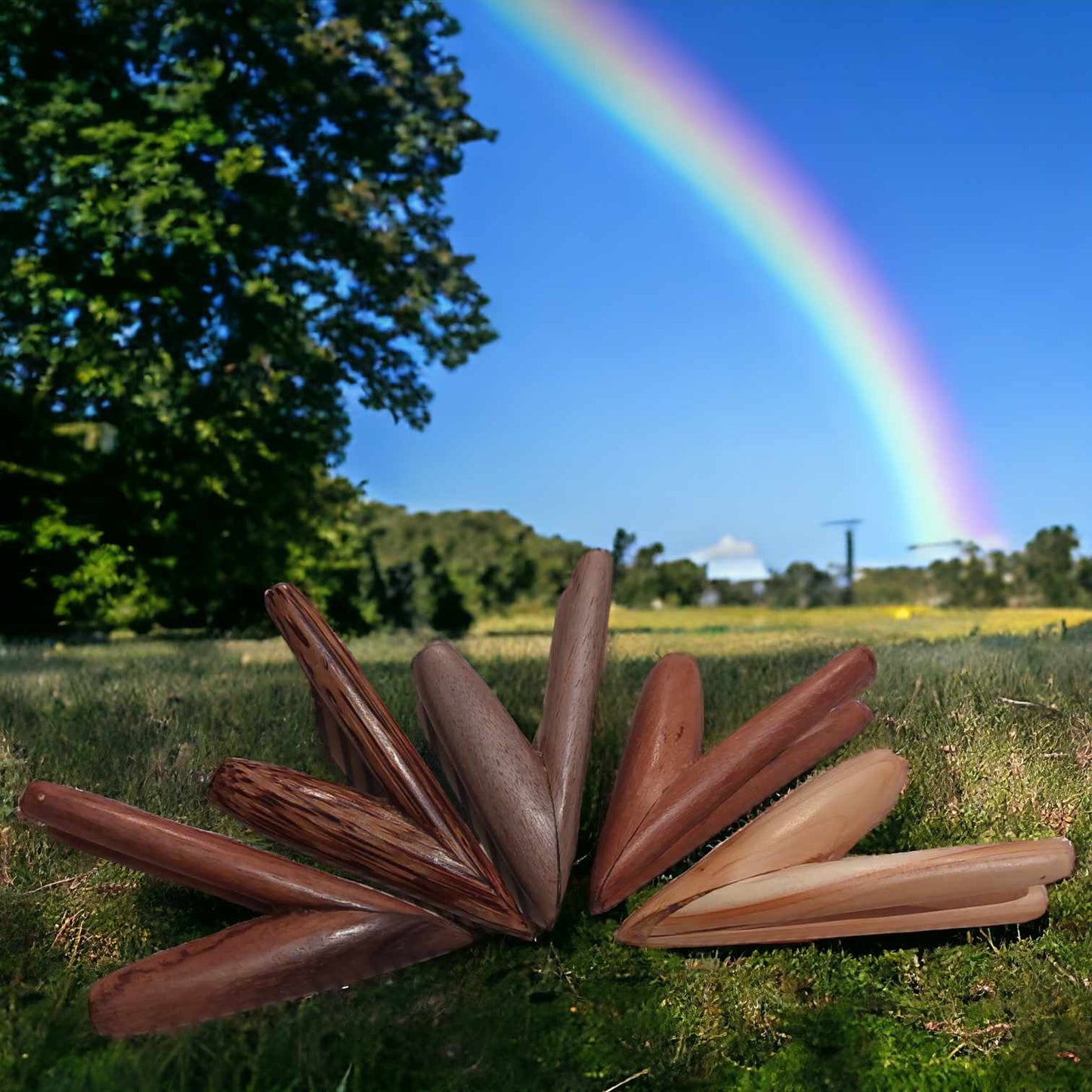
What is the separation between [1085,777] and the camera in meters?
4.91

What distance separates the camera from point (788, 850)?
12.1 ft

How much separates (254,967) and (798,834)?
1825 mm

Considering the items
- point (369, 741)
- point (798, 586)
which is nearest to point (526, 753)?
point (369, 741)

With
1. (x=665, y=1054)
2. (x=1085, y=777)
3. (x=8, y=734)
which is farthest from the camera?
A: (x=8, y=734)

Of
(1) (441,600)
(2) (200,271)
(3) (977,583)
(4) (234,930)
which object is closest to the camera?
(4) (234,930)

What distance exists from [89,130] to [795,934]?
704 inches

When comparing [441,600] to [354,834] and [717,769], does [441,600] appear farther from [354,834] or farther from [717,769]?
[354,834]

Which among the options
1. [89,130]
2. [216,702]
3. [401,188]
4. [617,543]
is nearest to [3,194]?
[89,130]

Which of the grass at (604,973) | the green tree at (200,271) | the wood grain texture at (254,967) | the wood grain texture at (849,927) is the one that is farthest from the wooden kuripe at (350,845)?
the green tree at (200,271)

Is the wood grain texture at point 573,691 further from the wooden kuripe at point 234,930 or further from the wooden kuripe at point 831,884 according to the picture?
the wooden kuripe at point 234,930

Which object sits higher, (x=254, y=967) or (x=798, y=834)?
(x=798, y=834)

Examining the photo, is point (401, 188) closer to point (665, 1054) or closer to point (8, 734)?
point (8, 734)

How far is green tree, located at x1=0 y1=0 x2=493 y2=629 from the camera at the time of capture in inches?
703

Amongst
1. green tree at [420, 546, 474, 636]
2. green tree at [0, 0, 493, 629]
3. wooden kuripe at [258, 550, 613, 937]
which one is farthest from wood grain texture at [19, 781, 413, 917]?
green tree at [420, 546, 474, 636]
